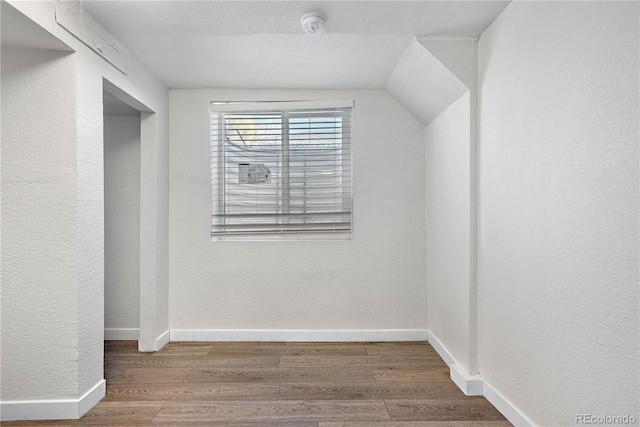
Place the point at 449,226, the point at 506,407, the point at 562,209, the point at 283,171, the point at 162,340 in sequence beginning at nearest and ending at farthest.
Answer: the point at 562,209 → the point at 506,407 → the point at 449,226 → the point at 162,340 → the point at 283,171

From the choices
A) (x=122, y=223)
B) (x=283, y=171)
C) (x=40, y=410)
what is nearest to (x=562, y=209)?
(x=283, y=171)

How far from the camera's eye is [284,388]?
2428 mm

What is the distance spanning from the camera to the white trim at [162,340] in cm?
310

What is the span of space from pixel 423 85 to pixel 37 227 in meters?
2.63

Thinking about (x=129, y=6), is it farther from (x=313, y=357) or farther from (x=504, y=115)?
(x=313, y=357)

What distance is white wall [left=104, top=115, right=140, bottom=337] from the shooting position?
3396mm

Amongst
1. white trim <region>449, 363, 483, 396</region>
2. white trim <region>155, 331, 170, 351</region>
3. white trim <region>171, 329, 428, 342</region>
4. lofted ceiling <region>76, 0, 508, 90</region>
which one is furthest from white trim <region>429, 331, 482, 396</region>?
white trim <region>155, 331, 170, 351</region>

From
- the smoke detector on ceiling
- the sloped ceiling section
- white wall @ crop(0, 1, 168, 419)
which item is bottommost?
white wall @ crop(0, 1, 168, 419)

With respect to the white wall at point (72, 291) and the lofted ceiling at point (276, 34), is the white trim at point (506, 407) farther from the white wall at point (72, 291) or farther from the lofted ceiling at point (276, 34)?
the white wall at point (72, 291)

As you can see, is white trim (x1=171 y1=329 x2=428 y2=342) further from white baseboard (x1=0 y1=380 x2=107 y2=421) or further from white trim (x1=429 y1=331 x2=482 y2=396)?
white baseboard (x1=0 y1=380 x2=107 y2=421)

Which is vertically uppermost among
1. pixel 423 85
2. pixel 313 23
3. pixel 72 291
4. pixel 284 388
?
pixel 313 23

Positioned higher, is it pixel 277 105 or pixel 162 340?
pixel 277 105

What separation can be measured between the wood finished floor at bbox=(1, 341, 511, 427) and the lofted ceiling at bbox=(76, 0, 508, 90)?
2.25 metres

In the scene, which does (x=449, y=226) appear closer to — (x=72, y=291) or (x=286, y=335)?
(x=286, y=335)
